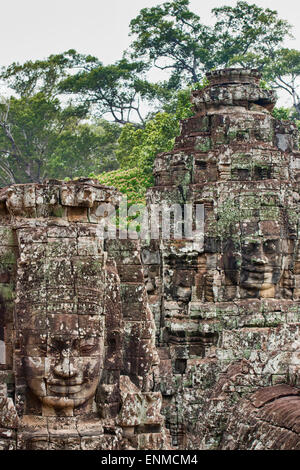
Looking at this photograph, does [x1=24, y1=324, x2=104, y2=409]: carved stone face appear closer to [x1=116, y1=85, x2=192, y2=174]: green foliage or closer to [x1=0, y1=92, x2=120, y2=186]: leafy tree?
[x1=116, y1=85, x2=192, y2=174]: green foliage

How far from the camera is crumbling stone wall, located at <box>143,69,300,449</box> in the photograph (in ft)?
41.2

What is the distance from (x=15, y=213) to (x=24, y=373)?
1.44 metres

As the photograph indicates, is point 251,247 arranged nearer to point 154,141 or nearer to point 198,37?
point 154,141

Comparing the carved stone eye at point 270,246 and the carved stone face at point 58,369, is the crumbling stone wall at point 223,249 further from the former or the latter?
the carved stone face at point 58,369

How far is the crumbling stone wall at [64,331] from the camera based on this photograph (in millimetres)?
6961

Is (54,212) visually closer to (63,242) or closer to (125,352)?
(63,242)

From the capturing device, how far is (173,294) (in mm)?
13625

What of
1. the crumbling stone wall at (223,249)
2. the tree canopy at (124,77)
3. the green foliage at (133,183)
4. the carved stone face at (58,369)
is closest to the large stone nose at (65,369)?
the carved stone face at (58,369)

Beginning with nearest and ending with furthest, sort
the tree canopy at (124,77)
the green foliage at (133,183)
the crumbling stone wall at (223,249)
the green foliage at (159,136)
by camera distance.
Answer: the crumbling stone wall at (223,249) < the green foliage at (133,183) < the green foliage at (159,136) < the tree canopy at (124,77)

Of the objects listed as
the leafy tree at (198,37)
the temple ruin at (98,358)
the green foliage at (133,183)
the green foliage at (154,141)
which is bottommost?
the temple ruin at (98,358)

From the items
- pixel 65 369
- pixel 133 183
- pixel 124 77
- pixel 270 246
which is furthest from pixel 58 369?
pixel 124 77

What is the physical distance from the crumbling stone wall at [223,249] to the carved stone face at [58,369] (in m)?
5.00
